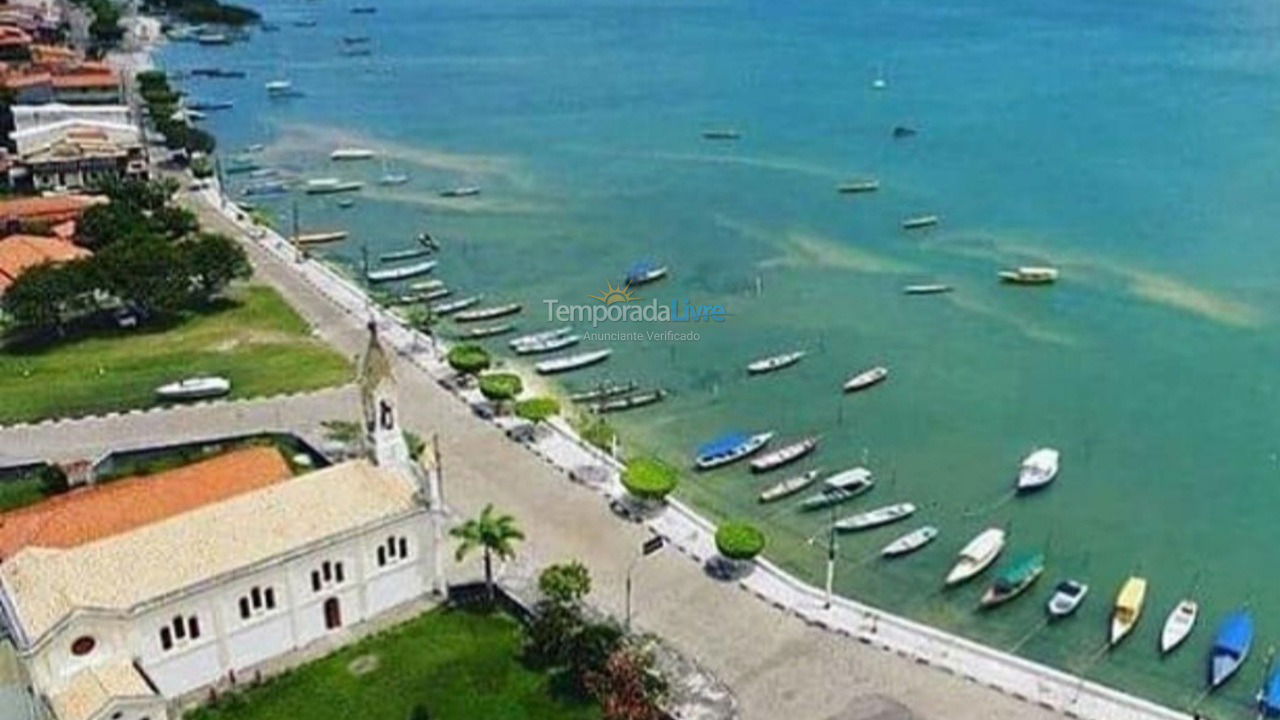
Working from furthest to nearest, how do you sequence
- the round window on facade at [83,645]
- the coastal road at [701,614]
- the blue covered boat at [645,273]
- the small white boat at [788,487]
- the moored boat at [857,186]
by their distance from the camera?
the moored boat at [857,186] < the blue covered boat at [645,273] < the small white boat at [788,487] < the coastal road at [701,614] < the round window on facade at [83,645]

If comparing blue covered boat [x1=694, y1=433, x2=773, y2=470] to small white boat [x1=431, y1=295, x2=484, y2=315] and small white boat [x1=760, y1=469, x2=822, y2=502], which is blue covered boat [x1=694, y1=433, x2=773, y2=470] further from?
small white boat [x1=431, y1=295, x2=484, y2=315]

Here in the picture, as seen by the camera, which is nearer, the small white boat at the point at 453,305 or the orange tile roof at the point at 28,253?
the orange tile roof at the point at 28,253

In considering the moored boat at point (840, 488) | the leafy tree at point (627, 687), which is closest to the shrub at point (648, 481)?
the moored boat at point (840, 488)

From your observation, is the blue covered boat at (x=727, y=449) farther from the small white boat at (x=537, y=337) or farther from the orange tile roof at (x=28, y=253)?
the orange tile roof at (x=28, y=253)

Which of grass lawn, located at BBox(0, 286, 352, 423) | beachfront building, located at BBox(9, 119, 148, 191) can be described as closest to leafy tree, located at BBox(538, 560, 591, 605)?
grass lawn, located at BBox(0, 286, 352, 423)

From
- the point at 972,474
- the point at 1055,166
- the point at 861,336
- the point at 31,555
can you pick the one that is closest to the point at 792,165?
the point at 1055,166
